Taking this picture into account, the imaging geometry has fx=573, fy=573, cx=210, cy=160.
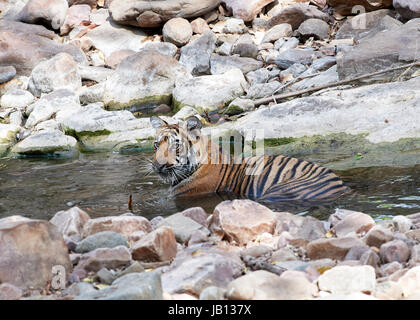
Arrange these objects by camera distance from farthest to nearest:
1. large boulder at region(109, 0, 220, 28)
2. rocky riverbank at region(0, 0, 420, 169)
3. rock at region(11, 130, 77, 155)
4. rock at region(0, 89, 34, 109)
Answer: large boulder at region(109, 0, 220, 28), rock at region(0, 89, 34, 109), rock at region(11, 130, 77, 155), rocky riverbank at region(0, 0, 420, 169)

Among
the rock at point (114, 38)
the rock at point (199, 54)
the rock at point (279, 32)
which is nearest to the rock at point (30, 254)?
the rock at point (199, 54)

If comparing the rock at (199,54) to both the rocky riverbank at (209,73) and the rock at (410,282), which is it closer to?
the rocky riverbank at (209,73)

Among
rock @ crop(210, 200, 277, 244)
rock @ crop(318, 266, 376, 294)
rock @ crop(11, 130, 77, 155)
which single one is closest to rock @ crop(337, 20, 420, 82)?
rock @ crop(11, 130, 77, 155)

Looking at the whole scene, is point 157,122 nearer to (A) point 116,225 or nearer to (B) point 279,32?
(A) point 116,225

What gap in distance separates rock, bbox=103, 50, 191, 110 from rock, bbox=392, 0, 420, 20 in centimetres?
394

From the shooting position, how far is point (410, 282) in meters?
2.29

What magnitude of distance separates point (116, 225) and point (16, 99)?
25.7 feet

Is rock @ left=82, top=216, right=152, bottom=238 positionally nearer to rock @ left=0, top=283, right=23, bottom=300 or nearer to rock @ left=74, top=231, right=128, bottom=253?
rock @ left=74, top=231, right=128, bottom=253

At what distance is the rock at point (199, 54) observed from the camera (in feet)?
36.6

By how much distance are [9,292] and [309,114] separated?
4.94 metres

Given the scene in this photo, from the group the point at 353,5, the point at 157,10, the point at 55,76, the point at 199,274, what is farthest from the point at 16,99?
the point at 199,274

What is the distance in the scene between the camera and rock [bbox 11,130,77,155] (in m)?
7.72
